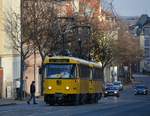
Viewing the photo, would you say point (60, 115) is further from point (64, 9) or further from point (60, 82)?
point (64, 9)

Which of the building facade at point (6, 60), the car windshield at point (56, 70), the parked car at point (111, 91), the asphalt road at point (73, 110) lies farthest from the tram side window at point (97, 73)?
the parked car at point (111, 91)

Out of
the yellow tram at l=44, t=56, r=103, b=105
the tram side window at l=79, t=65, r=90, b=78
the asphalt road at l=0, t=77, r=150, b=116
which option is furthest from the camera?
the tram side window at l=79, t=65, r=90, b=78

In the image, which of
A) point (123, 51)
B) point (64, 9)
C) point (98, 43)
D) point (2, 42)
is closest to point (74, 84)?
point (2, 42)

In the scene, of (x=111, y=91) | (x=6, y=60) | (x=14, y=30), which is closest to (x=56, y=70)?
(x=14, y=30)

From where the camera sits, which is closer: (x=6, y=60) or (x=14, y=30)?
(x=14, y=30)

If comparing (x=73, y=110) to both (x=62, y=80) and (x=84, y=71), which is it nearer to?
(x=62, y=80)

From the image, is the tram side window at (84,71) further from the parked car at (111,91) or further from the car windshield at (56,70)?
the parked car at (111,91)

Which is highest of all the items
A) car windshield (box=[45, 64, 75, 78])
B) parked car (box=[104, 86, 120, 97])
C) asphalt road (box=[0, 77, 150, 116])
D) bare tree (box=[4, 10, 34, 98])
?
bare tree (box=[4, 10, 34, 98])

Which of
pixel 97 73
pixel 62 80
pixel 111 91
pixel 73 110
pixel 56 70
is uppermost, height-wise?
pixel 97 73

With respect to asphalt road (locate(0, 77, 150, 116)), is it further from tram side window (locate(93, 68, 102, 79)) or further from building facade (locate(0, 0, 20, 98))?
building facade (locate(0, 0, 20, 98))

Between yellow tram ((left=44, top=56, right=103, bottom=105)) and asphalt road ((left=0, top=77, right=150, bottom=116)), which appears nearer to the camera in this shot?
asphalt road ((left=0, top=77, right=150, bottom=116))

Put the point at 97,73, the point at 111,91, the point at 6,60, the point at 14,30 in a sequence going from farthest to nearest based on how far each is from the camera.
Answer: the point at 111,91, the point at 6,60, the point at 14,30, the point at 97,73

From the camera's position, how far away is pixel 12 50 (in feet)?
217

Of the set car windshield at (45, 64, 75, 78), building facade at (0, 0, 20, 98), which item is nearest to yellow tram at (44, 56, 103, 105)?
car windshield at (45, 64, 75, 78)
